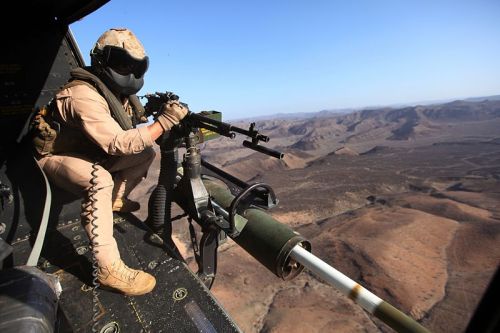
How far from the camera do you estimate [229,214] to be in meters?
2.62

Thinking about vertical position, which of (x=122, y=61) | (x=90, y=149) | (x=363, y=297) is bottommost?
(x=363, y=297)

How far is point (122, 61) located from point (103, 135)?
80 cm

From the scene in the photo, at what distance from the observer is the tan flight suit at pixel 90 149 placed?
2.58 meters

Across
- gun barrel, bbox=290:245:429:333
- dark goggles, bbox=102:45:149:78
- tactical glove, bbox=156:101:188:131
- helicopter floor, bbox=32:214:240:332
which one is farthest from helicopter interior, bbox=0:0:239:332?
tactical glove, bbox=156:101:188:131

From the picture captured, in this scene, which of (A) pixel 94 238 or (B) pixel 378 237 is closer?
(A) pixel 94 238

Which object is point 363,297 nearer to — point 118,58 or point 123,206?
point 118,58

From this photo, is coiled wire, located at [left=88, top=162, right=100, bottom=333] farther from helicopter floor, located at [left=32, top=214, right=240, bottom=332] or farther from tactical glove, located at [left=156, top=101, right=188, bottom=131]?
tactical glove, located at [left=156, top=101, right=188, bottom=131]

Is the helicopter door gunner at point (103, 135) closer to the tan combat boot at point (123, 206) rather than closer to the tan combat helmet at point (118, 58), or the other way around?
the tan combat helmet at point (118, 58)

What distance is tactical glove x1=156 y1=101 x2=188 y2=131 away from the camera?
9.36ft

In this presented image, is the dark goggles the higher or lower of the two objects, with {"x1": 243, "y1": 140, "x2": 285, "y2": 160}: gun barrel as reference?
higher

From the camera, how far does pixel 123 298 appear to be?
2463 millimetres

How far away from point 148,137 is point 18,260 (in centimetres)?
184

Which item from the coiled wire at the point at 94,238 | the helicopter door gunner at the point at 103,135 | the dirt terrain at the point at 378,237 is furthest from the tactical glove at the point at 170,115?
the dirt terrain at the point at 378,237

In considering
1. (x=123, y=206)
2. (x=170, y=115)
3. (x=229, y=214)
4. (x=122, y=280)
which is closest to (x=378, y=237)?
(x=123, y=206)
